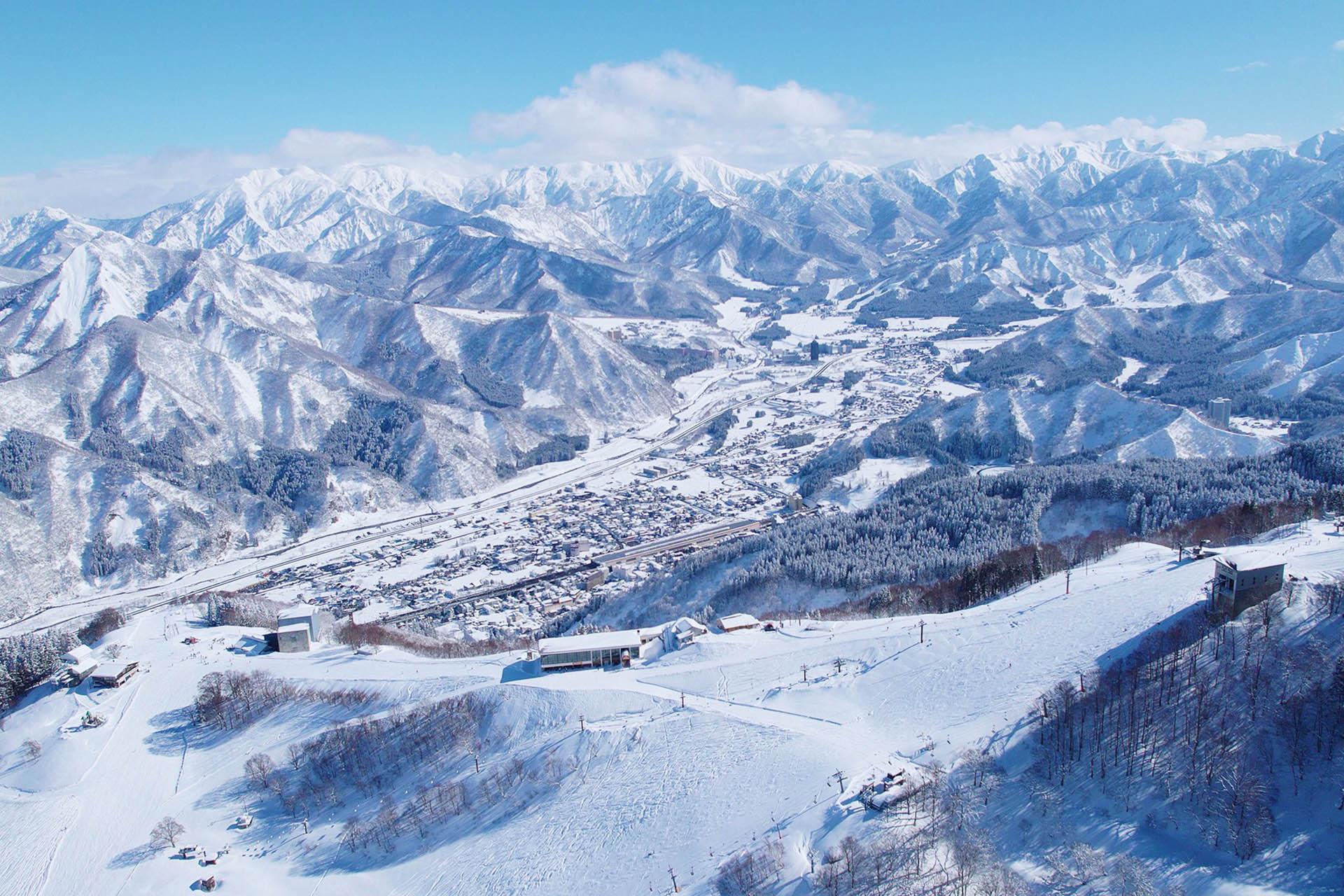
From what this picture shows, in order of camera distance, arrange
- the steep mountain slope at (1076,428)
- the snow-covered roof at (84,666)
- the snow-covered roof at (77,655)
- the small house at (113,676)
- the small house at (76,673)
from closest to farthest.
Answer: the small house at (113,676)
the small house at (76,673)
the snow-covered roof at (84,666)
the snow-covered roof at (77,655)
the steep mountain slope at (1076,428)

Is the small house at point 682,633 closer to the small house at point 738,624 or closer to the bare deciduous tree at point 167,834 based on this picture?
the small house at point 738,624

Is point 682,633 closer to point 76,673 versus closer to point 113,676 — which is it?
point 113,676

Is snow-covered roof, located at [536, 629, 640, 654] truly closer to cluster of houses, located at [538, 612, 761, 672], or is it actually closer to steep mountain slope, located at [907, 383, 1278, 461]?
cluster of houses, located at [538, 612, 761, 672]

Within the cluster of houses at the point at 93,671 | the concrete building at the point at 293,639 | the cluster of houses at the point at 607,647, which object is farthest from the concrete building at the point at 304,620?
the cluster of houses at the point at 607,647

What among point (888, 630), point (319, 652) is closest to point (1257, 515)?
point (888, 630)

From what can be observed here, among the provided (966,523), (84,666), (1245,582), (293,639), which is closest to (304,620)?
(293,639)

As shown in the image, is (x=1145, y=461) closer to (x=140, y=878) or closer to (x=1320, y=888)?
(x=1320, y=888)

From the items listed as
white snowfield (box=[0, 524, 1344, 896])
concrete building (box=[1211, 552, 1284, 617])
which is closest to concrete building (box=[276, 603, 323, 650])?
white snowfield (box=[0, 524, 1344, 896])

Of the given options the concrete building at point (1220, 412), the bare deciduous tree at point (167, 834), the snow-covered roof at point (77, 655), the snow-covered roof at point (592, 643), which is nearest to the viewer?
the bare deciduous tree at point (167, 834)
